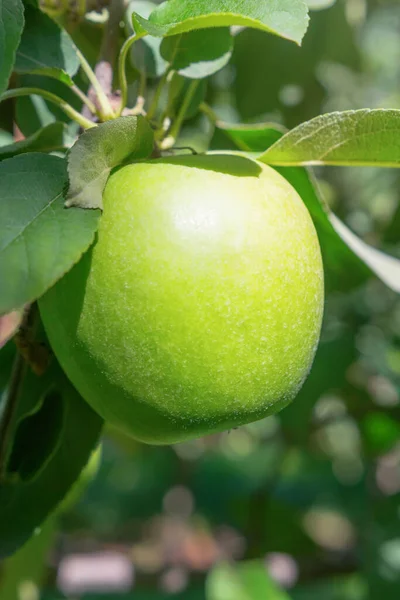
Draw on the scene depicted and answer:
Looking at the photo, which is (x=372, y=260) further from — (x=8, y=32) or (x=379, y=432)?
(x=379, y=432)

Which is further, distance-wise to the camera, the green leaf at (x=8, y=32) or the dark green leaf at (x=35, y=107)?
the dark green leaf at (x=35, y=107)

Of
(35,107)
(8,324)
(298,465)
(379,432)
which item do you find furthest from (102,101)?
(298,465)

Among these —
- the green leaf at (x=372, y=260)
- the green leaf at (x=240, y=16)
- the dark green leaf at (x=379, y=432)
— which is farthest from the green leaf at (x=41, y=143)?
the dark green leaf at (x=379, y=432)

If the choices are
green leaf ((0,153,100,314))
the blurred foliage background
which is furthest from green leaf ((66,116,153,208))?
the blurred foliage background

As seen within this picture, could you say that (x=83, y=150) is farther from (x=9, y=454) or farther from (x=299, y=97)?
(x=299, y=97)

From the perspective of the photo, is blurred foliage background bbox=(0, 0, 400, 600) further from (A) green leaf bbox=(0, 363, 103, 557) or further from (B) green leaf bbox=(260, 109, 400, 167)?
(B) green leaf bbox=(260, 109, 400, 167)

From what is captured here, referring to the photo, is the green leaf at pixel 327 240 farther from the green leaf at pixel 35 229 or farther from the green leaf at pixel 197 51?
the green leaf at pixel 35 229

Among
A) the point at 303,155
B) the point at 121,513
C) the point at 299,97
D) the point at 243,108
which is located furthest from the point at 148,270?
the point at 121,513
